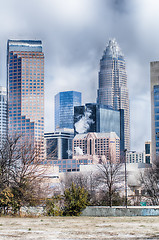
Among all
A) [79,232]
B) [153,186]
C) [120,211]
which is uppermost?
[79,232]

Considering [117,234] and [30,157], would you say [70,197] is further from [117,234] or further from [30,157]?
[117,234]

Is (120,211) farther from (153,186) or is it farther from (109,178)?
(109,178)

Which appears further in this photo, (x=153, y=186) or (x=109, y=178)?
(x=109, y=178)

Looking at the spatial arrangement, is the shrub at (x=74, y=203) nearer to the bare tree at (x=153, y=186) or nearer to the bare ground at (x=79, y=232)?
the bare ground at (x=79, y=232)

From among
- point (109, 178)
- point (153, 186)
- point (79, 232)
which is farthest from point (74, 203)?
point (109, 178)

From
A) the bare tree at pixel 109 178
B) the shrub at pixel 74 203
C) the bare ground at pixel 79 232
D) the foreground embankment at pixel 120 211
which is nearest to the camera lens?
the bare ground at pixel 79 232

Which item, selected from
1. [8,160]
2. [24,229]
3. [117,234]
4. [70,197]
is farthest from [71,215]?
[117,234]

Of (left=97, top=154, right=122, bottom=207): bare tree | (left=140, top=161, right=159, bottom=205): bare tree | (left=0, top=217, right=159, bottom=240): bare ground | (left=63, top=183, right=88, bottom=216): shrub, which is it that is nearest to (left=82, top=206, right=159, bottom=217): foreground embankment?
(left=63, top=183, right=88, bottom=216): shrub

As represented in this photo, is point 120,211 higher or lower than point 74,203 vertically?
lower

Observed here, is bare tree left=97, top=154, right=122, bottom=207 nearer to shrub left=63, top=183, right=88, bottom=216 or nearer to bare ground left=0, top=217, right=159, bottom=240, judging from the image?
shrub left=63, top=183, right=88, bottom=216

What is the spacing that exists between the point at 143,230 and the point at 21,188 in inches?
671

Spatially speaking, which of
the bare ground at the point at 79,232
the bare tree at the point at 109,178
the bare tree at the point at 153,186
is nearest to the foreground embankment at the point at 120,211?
the bare ground at the point at 79,232

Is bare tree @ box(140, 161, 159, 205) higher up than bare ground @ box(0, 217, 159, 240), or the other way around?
bare ground @ box(0, 217, 159, 240)

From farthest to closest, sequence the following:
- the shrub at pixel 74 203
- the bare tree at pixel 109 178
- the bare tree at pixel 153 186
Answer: the bare tree at pixel 153 186 → the bare tree at pixel 109 178 → the shrub at pixel 74 203
